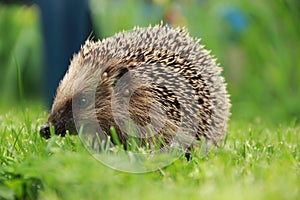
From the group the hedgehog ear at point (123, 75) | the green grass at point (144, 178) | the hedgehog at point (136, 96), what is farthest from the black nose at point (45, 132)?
the hedgehog ear at point (123, 75)

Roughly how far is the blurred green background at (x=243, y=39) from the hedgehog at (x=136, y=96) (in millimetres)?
4289

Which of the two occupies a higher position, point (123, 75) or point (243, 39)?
point (243, 39)

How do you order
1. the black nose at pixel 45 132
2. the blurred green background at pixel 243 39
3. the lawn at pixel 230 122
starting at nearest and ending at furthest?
the lawn at pixel 230 122 → the black nose at pixel 45 132 → the blurred green background at pixel 243 39

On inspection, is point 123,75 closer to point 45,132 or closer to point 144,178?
point 45,132

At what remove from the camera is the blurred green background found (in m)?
9.15

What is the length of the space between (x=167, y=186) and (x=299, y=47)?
261 inches

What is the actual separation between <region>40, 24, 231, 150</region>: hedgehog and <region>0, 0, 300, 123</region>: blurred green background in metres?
4.29

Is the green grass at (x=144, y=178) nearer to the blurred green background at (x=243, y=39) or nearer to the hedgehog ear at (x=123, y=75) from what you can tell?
the hedgehog ear at (x=123, y=75)

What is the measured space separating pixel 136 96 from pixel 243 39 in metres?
5.33

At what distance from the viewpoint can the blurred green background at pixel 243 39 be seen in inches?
360

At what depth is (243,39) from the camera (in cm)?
938

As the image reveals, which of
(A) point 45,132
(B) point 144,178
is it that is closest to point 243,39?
(A) point 45,132

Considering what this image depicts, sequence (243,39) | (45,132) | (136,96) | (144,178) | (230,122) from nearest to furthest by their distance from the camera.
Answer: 1. (144,178)
2. (45,132)
3. (136,96)
4. (230,122)
5. (243,39)

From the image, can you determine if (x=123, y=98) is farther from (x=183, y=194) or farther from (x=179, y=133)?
(x=183, y=194)
